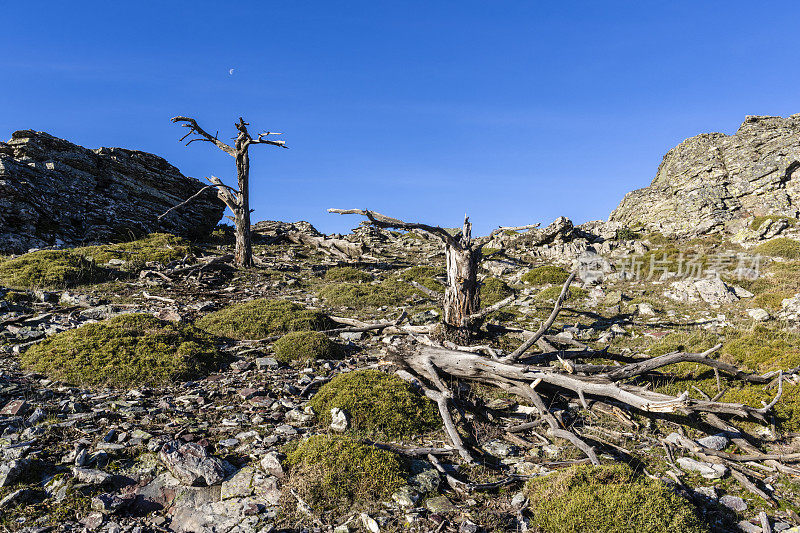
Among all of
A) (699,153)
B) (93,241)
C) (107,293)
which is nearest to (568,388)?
(107,293)

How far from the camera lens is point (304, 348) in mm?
10531

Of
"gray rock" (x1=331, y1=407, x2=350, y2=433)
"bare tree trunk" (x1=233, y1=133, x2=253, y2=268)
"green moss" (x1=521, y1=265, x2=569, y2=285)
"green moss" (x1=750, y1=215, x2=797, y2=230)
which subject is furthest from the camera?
"green moss" (x1=750, y1=215, x2=797, y2=230)

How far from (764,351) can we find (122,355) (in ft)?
47.9

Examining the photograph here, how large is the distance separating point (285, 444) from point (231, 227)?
38012 millimetres

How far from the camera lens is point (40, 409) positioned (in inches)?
257

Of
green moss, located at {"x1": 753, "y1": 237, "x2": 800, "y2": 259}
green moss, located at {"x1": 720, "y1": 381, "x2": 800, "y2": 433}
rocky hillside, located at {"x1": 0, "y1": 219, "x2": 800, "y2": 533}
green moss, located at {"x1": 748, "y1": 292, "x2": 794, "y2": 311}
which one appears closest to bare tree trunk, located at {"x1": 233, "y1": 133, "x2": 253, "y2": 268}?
rocky hillside, located at {"x1": 0, "y1": 219, "x2": 800, "y2": 533}

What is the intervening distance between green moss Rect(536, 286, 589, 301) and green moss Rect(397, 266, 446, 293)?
4.88 m

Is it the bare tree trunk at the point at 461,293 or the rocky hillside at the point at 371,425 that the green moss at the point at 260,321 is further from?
the bare tree trunk at the point at 461,293

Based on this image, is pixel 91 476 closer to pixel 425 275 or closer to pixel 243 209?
pixel 425 275

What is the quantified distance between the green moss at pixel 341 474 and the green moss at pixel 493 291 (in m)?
13.5

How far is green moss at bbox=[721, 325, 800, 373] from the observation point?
9133mm

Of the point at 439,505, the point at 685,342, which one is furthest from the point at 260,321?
the point at 685,342

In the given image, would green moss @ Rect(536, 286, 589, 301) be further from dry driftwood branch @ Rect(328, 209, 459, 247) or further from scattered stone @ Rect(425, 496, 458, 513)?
scattered stone @ Rect(425, 496, 458, 513)

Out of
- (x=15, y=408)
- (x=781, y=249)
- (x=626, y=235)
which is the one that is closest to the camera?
(x=15, y=408)
